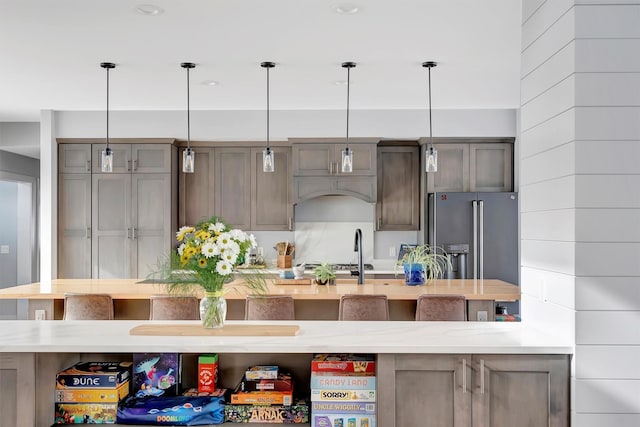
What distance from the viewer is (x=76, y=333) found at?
230 cm

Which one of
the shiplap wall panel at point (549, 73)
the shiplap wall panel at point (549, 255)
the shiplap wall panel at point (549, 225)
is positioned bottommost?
the shiplap wall panel at point (549, 255)

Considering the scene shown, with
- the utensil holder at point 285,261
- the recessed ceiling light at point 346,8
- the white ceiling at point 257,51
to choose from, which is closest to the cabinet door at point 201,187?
the white ceiling at point 257,51

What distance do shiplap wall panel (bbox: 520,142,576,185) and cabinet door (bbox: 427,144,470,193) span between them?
3373mm

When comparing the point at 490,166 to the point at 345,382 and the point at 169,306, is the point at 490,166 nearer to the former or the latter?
the point at 169,306

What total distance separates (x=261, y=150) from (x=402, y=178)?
1.65 metres

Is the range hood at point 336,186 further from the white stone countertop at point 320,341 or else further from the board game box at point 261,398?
the board game box at point 261,398

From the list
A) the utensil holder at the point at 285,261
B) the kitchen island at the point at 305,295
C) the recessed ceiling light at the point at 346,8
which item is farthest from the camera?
the utensil holder at the point at 285,261

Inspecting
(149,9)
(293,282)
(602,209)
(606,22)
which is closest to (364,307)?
(293,282)

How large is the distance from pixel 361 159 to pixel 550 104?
376 cm

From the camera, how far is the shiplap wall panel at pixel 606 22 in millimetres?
2012

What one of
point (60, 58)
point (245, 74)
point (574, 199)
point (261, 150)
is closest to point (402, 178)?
point (261, 150)

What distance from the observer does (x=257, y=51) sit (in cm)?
382

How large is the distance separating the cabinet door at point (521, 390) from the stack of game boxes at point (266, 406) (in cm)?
70

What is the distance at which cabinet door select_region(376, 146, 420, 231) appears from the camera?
6.14 metres
